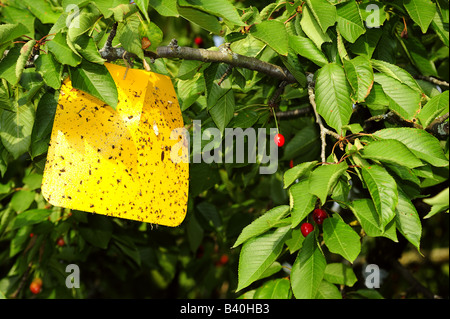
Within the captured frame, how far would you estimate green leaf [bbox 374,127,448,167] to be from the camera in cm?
126

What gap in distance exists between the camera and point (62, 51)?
124 centimetres

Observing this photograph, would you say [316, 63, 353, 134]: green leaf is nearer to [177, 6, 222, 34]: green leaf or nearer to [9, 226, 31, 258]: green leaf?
[177, 6, 222, 34]: green leaf

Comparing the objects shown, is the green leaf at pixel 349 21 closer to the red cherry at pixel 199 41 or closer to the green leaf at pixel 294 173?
the green leaf at pixel 294 173

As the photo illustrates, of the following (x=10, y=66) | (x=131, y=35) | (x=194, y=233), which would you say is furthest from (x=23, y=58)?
(x=194, y=233)

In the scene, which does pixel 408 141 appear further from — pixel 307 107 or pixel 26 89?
pixel 26 89

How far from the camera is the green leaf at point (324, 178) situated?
1167 mm

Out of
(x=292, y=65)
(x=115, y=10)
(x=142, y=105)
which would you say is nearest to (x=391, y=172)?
(x=292, y=65)

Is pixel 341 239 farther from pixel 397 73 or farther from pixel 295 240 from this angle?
pixel 397 73

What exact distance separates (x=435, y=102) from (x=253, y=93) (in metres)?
0.94

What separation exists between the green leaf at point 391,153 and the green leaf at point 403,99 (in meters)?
0.23

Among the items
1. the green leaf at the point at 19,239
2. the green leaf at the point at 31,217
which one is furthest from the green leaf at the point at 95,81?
the green leaf at the point at 19,239

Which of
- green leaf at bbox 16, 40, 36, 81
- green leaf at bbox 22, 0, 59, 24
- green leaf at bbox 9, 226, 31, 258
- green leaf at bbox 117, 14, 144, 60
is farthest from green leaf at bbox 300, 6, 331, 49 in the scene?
green leaf at bbox 9, 226, 31, 258

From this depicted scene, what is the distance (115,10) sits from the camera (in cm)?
114

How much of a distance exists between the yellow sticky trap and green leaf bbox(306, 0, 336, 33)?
0.46 m
